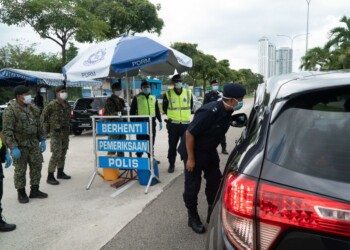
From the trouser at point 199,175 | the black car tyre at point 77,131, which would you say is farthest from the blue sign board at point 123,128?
the black car tyre at point 77,131

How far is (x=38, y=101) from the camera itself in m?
14.8

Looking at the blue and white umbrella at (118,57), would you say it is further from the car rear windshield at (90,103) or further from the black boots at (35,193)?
the car rear windshield at (90,103)

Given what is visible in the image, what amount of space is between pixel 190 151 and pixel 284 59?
2286 inches

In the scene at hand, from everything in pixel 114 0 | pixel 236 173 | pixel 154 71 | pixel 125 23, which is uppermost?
pixel 114 0

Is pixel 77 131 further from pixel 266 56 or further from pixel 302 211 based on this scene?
pixel 266 56

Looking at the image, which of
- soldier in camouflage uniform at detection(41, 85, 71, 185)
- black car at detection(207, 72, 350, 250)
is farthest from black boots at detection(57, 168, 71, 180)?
black car at detection(207, 72, 350, 250)

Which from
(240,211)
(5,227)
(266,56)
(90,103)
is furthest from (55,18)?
(266,56)

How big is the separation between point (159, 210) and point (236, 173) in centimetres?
301

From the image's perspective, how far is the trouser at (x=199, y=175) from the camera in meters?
3.60

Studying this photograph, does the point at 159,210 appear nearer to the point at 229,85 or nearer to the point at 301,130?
the point at 229,85


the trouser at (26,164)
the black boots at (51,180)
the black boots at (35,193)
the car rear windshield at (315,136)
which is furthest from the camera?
the black boots at (51,180)

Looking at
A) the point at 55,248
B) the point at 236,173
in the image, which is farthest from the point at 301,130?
the point at 55,248

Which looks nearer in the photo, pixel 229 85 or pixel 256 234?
pixel 256 234

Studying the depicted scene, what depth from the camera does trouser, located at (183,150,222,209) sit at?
3598 mm
